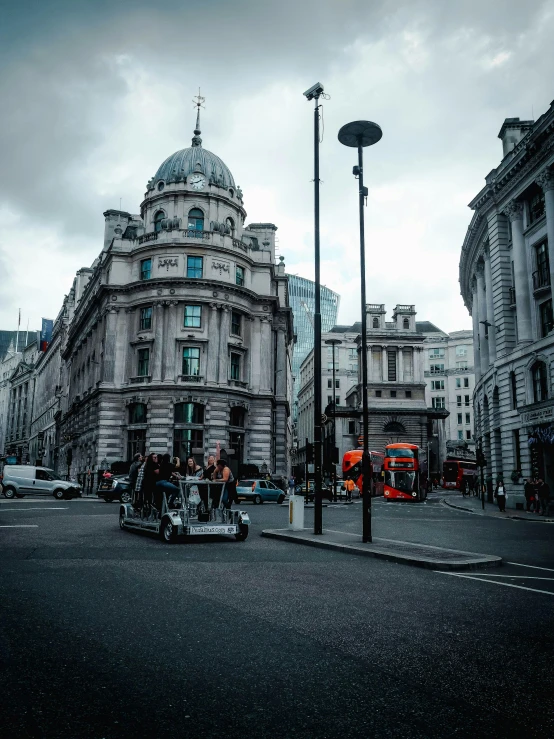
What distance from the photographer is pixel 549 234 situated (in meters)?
30.7

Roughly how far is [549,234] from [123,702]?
31.8 metres

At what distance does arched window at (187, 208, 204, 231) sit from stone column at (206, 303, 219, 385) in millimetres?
7462

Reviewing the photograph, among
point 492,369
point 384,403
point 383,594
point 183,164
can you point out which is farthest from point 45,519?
point 384,403

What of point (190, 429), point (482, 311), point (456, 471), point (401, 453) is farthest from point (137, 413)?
point (456, 471)

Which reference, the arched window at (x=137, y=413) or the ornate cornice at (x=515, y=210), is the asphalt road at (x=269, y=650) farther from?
the arched window at (x=137, y=413)

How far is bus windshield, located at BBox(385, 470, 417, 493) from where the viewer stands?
1668 inches

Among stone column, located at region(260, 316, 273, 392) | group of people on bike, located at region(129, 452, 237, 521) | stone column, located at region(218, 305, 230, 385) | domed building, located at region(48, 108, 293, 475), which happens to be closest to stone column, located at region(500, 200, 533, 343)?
domed building, located at region(48, 108, 293, 475)

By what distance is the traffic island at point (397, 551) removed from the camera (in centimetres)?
1017

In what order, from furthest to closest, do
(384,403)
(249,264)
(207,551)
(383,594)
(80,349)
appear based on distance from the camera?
(384,403) → (80,349) → (249,264) → (207,551) → (383,594)

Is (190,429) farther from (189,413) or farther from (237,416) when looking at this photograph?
(237,416)

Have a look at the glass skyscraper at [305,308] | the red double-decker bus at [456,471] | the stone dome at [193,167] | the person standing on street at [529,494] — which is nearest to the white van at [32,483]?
the person standing on street at [529,494]

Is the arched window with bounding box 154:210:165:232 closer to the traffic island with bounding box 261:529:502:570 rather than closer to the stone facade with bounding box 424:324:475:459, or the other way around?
the traffic island with bounding box 261:529:502:570

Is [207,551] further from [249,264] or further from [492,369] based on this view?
[249,264]

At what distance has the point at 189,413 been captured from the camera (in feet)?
153
